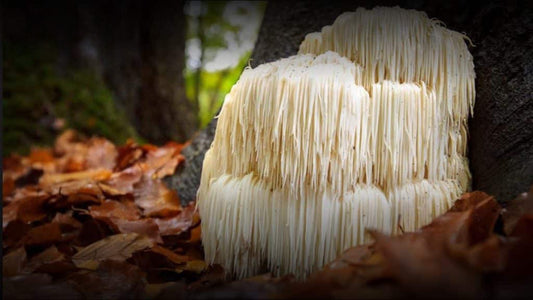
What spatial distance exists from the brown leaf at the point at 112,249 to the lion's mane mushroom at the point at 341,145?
17.0 inches

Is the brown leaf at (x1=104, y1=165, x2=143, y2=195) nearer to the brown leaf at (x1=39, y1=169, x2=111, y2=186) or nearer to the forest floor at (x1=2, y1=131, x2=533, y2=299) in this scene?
the forest floor at (x1=2, y1=131, x2=533, y2=299)

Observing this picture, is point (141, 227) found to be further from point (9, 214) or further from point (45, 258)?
point (9, 214)

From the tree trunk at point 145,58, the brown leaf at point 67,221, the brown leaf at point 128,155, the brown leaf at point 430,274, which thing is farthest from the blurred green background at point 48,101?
the brown leaf at point 430,274

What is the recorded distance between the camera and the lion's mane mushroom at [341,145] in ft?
4.57

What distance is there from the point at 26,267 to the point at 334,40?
1563mm

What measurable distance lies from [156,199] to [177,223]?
385 millimetres

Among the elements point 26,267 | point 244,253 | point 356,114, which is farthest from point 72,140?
point 356,114

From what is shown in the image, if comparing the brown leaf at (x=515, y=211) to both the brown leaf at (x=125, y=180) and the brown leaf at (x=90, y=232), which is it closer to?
the brown leaf at (x=90, y=232)

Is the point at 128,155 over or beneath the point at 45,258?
over

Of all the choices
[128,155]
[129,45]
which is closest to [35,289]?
[128,155]

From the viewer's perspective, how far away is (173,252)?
1.88 m

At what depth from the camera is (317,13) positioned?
8.06 ft

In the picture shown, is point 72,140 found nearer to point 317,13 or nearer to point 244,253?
point 317,13

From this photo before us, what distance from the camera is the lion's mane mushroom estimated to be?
1.39 meters
